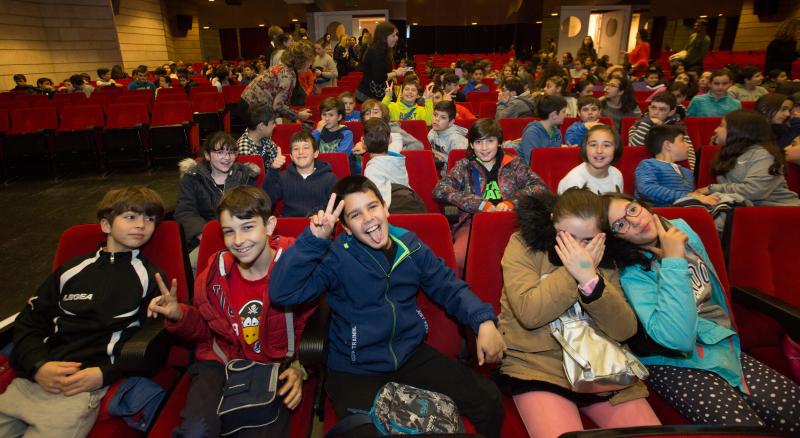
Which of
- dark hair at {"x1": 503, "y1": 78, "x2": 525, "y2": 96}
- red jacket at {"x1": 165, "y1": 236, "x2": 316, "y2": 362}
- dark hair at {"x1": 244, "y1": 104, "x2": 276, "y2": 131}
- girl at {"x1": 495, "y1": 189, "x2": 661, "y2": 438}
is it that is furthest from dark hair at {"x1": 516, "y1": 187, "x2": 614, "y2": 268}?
dark hair at {"x1": 503, "y1": 78, "x2": 525, "y2": 96}

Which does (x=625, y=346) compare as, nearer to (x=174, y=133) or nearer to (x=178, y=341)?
(x=178, y=341)

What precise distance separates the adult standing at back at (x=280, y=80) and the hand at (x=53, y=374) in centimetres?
281

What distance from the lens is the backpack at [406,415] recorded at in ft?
3.90

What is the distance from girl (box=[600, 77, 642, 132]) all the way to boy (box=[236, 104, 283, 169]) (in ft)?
11.3

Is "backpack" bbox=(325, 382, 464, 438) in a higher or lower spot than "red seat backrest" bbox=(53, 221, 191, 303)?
lower

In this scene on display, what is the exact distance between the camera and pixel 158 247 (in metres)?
1.77

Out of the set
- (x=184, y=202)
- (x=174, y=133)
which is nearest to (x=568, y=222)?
(x=184, y=202)

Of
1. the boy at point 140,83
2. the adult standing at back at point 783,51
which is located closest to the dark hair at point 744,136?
the adult standing at back at point 783,51

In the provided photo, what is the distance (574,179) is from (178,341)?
2.25 metres

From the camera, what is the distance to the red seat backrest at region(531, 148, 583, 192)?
2.91 metres

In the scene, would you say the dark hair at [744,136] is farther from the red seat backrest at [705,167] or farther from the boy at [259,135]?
the boy at [259,135]

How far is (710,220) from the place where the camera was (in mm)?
1724

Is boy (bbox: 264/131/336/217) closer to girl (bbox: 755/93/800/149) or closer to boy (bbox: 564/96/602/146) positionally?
boy (bbox: 564/96/602/146)

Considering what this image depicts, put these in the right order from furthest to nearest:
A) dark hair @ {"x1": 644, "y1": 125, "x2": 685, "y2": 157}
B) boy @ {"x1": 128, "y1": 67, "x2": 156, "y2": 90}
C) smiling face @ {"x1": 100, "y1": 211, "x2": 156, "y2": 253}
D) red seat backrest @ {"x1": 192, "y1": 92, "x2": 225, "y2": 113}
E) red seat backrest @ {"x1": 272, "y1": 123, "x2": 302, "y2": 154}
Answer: boy @ {"x1": 128, "y1": 67, "x2": 156, "y2": 90} < red seat backrest @ {"x1": 192, "y1": 92, "x2": 225, "y2": 113} < red seat backrest @ {"x1": 272, "y1": 123, "x2": 302, "y2": 154} < dark hair @ {"x1": 644, "y1": 125, "x2": 685, "y2": 157} < smiling face @ {"x1": 100, "y1": 211, "x2": 156, "y2": 253}
